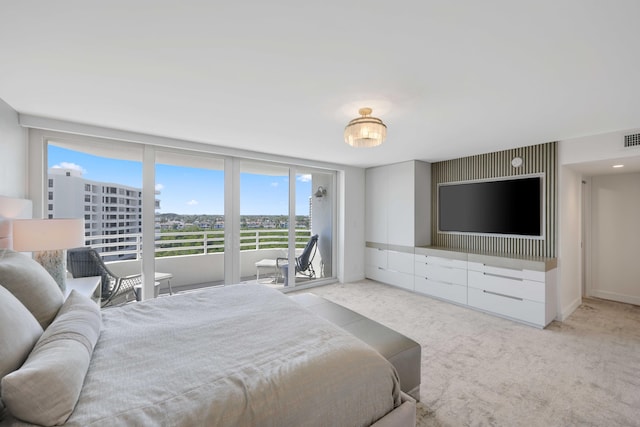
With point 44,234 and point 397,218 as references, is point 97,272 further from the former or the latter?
point 397,218

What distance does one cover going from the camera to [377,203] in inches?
215


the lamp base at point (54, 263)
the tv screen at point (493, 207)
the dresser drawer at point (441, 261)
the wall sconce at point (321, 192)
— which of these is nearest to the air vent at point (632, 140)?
the tv screen at point (493, 207)

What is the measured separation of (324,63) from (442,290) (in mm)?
3884

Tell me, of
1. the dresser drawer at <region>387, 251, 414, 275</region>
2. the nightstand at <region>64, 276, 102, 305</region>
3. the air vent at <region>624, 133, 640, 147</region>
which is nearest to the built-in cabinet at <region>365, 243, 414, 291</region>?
the dresser drawer at <region>387, 251, 414, 275</region>

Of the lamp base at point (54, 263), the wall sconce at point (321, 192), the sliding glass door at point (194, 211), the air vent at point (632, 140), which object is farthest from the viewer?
the wall sconce at point (321, 192)

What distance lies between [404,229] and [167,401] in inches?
174

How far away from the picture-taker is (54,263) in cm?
229

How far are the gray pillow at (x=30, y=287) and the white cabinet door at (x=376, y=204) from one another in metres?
4.69

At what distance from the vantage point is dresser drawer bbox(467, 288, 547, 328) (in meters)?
3.26

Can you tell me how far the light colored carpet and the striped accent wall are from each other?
1.05 m

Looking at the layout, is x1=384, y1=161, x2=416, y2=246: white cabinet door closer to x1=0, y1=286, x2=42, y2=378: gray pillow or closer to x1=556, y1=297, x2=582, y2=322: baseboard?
x1=556, y1=297, x2=582, y2=322: baseboard

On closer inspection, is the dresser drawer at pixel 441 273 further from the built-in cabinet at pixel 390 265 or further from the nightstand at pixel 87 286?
the nightstand at pixel 87 286

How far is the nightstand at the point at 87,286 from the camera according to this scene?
92.4 inches

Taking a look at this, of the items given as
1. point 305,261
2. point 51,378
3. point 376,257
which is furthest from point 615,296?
point 51,378
